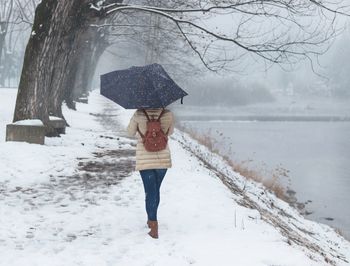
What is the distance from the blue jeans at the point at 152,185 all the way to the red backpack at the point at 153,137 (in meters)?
0.29

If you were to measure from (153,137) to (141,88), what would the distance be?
1.98 feet

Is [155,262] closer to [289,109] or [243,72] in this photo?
[243,72]

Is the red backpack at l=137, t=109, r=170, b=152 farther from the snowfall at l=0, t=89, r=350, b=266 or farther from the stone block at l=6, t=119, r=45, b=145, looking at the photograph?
the stone block at l=6, t=119, r=45, b=145

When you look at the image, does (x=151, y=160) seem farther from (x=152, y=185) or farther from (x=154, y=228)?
(x=154, y=228)

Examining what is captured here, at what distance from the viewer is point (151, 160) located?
6.09 metres

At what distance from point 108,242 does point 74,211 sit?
1374mm

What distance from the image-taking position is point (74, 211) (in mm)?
7344

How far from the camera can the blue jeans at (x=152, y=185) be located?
242 inches

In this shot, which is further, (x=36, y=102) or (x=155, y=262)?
(x=36, y=102)

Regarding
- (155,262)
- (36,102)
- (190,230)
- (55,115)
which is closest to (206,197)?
(190,230)

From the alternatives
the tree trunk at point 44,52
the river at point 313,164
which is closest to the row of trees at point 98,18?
the tree trunk at point 44,52

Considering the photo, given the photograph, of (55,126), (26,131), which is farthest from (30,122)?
(55,126)

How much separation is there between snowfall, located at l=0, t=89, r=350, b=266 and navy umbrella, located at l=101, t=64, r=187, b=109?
169cm

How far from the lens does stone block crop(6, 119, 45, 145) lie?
37.5 feet
